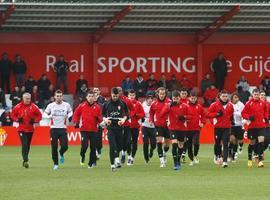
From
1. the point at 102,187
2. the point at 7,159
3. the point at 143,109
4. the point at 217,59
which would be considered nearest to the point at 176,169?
the point at 143,109

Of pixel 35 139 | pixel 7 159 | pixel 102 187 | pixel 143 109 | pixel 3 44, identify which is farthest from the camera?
pixel 3 44

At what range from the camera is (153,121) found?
1117 inches

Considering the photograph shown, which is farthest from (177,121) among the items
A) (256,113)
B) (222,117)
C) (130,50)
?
(130,50)

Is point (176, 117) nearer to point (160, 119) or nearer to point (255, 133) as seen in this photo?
point (160, 119)

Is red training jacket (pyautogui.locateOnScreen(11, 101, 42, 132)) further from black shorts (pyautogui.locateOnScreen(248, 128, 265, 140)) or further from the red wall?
the red wall

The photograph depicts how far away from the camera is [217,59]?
51781 millimetres

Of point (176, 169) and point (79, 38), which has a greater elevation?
point (79, 38)

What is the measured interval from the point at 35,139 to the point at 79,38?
31.2 feet

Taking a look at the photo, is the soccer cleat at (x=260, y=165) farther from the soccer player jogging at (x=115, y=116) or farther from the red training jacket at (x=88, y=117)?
the red training jacket at (x=88, y=117)

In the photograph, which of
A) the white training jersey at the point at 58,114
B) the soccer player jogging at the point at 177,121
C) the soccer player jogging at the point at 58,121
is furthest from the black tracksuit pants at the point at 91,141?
the soccer player jogging at the point at 177,121

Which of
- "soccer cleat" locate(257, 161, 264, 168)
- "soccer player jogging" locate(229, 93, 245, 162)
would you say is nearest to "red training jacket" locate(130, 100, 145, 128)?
"soccer player jogging" locate(229, 93, 245, 162)

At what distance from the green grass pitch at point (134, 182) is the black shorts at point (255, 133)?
95 cm

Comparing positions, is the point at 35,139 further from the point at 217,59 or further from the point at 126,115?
the point at 126,115

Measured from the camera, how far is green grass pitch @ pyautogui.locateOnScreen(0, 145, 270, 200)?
19281 millimetres
